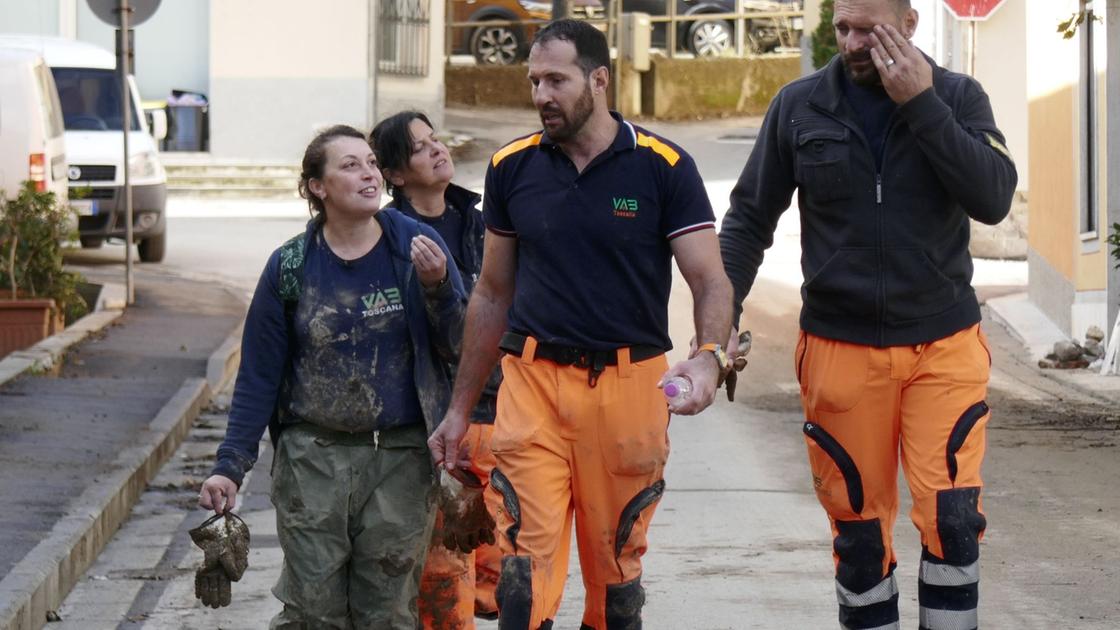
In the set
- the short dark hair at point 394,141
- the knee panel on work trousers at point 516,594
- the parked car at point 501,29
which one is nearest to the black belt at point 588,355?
the knee panel on work trousers at point 516,594

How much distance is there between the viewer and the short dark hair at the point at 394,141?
245 inches

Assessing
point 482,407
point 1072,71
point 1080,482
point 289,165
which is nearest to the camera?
point 482,407

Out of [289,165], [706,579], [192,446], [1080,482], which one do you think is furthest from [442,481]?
[289,165]

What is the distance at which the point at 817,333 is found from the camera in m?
5.47

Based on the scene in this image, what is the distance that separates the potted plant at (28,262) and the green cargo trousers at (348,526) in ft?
31.7

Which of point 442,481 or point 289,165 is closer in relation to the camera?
point 442,481

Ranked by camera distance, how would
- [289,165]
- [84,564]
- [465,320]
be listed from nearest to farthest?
1. [465,320]
2. [84,564]
3. [289,165]

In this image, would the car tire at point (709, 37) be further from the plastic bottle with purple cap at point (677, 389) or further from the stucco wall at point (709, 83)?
the plastic bottle with purple cap at point (677, 389)

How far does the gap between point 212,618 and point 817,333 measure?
285 cm

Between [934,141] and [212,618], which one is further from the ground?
[934,141]

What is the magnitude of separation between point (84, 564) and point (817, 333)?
3839 mm

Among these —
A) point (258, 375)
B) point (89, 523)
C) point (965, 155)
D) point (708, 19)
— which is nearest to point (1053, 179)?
point (89, 523)

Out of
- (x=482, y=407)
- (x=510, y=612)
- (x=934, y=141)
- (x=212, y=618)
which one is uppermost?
(x=934, y=141)

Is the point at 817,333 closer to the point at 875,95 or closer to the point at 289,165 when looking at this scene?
the point at 875,95
